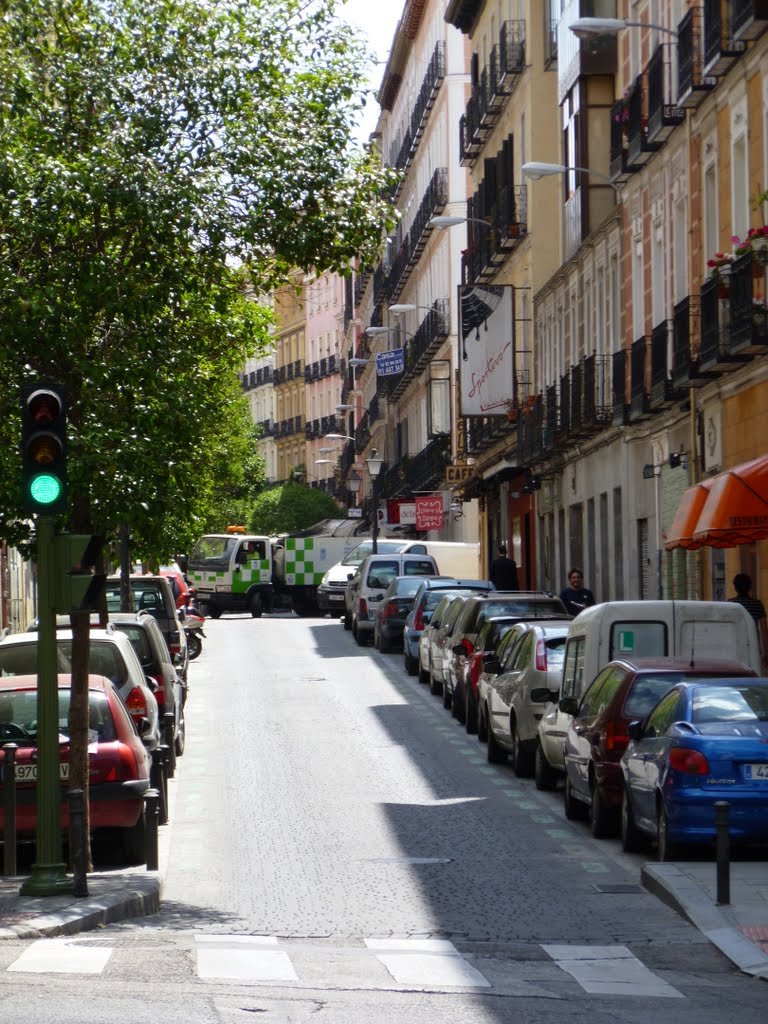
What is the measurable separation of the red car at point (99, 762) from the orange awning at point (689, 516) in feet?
38.6

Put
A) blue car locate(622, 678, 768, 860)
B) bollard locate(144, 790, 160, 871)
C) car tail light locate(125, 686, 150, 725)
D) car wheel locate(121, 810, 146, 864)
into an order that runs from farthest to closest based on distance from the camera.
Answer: car tail light locate(125, 686, 150, 725)
car wheel locate(121, 810, 146, 864)
bollard locate(144, 790, 160, 871)
blue car locate(622, 678, 768, 860)

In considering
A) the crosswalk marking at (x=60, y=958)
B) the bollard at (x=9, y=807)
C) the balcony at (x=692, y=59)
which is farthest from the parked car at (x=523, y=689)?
the balcony at (x=692, y=59)

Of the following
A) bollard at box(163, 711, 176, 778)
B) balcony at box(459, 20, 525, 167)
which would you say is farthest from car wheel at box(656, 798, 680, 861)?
balcony at box(459, 20, 525, 167)

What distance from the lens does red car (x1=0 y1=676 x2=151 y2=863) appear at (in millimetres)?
15609

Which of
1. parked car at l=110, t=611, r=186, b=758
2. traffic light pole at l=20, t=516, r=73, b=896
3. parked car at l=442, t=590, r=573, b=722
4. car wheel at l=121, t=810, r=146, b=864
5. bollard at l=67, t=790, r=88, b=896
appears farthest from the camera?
parked car at l=442, t=590, r=573, b=722

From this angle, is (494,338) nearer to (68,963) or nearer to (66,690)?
(66,690)

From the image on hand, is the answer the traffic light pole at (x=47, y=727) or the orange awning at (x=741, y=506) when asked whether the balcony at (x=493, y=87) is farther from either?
the traffic light pole at (x=47, y=727)

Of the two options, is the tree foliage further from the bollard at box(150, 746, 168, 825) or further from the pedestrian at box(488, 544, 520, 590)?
the bollard at box(150, 746, 168, 825)

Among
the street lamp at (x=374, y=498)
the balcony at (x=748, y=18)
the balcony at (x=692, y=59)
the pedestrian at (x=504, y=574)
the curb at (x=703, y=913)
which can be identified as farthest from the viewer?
the street lamp at (x=374, y=498)

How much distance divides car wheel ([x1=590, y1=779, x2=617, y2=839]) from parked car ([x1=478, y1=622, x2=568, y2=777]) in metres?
3.14

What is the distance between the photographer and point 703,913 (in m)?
12.6

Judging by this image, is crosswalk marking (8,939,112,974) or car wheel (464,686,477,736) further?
car wheel (464,686,477,736)

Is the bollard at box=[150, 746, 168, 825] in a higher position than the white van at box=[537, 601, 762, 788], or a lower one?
lower

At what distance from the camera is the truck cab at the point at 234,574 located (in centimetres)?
6494
